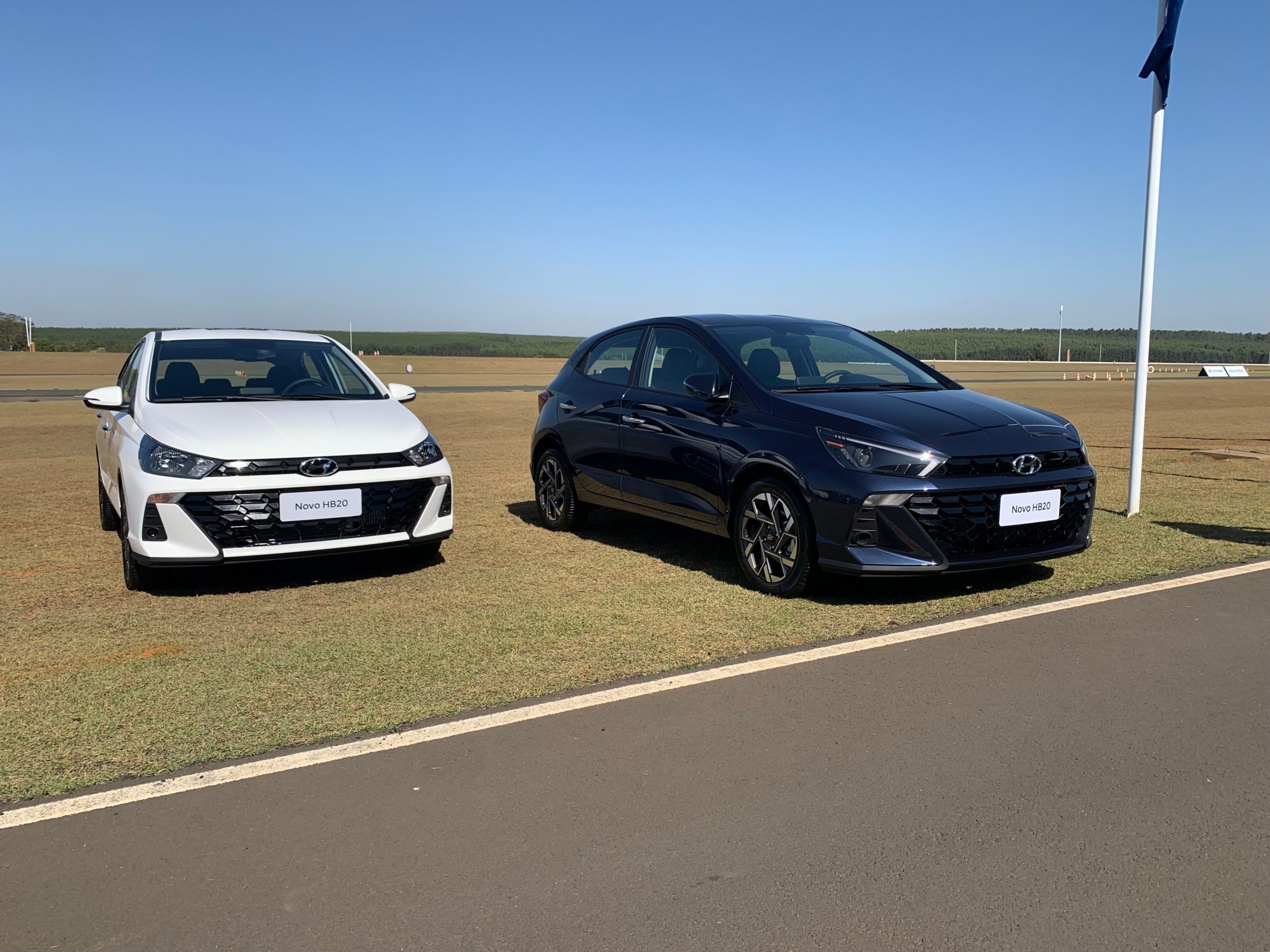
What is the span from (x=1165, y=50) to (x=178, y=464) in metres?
8.32

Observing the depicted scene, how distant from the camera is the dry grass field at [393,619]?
4.17 metres

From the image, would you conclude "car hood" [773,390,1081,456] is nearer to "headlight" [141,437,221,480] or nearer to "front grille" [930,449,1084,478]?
"front grille" [930,449,1084,478]

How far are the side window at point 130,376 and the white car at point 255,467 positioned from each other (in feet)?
0.12

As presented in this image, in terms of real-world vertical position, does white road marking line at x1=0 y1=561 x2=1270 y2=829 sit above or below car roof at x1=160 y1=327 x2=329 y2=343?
below

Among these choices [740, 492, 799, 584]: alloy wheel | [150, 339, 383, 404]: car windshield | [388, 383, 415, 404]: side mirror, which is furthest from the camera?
[388, 383, 415, 404]: side mirror

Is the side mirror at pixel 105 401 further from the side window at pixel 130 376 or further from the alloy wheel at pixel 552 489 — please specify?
the alloy wheel at pixel 552 489

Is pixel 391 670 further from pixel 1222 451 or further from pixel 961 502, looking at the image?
pixel 1222 451

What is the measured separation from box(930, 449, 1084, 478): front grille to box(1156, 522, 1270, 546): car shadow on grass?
2483mm

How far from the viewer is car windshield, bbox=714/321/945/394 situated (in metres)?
6.84

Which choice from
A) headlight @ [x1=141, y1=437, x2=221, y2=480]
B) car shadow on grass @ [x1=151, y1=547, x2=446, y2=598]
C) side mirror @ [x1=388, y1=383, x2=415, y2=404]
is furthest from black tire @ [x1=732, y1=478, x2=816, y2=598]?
headlight @ [x1=141, y1=437, x2=221, y2=480]

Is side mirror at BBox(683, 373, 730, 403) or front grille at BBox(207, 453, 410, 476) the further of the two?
side mirror at BBox(683, 373, 730, 403)

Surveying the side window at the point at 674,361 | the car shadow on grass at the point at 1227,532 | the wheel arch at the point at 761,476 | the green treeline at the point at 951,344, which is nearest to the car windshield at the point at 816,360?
the side window at the point at 674,361

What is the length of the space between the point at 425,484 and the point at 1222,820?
4.70 m

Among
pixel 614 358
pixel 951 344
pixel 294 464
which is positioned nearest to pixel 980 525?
pixel 614 358
